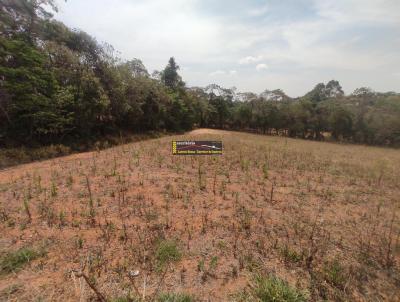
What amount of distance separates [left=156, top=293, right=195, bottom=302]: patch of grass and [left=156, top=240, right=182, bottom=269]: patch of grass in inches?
19.5

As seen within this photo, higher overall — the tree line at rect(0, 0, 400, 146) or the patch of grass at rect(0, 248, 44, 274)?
the tree line at rect(0, 0, 400, 146)

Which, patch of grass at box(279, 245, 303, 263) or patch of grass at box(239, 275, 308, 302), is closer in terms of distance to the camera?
patch of grass at box(239, 275, 308, 302)

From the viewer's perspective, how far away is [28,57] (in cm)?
896

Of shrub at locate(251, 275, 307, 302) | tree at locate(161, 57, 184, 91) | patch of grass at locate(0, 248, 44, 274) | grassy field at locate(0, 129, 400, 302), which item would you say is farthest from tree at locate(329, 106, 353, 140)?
patch of grass at locate(0, 248, 44, 274)

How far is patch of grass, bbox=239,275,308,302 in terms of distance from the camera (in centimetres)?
220

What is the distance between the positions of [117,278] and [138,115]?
18.0 m

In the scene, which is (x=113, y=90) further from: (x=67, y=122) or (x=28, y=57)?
(x=28, y=57)

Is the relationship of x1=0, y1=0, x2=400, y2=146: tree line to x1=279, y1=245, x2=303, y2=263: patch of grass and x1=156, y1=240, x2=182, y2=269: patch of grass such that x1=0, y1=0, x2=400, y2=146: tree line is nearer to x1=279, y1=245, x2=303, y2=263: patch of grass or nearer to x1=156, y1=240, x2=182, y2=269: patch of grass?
x1=156, y1=240, x2=182, y2=269: patch of grass

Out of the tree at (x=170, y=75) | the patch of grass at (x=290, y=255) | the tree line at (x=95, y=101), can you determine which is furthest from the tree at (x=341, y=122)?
the patch of grass at (x=290, y=255)

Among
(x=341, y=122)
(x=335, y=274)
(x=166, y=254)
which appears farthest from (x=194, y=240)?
(x=341, y=122)

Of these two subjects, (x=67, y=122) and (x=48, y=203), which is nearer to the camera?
(x=48, y=203)

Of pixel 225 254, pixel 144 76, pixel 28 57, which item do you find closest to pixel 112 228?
pixel 225 254

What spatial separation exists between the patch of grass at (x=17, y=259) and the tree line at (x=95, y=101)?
27.9ft

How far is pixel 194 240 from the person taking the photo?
3279 millimetres
